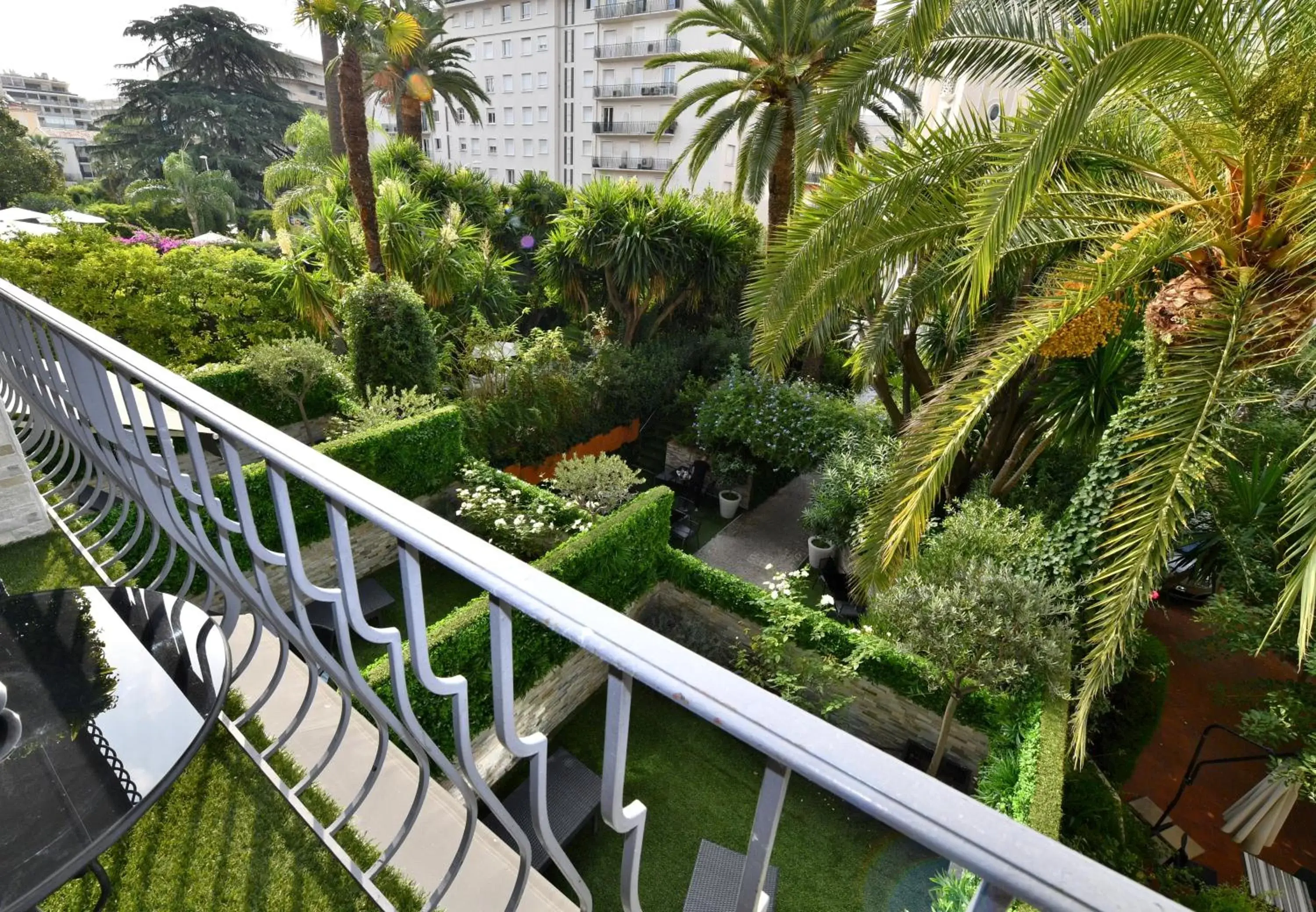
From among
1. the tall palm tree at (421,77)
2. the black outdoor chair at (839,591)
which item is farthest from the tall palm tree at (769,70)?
the tall palm tree at (421,77)

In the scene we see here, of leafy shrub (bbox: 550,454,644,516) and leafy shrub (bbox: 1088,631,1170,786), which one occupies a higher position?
leafy shrub (bbox: 550,454,644,516)

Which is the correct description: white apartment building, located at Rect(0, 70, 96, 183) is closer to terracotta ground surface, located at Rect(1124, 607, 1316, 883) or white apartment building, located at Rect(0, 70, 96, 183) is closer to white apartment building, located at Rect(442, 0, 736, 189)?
white apartment building, located at Rect(442, 0, 736, 189)

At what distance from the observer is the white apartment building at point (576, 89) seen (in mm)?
32156

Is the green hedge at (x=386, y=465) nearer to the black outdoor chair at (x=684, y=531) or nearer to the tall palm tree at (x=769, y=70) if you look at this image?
the black outdoor chair at (x=684, y=531)

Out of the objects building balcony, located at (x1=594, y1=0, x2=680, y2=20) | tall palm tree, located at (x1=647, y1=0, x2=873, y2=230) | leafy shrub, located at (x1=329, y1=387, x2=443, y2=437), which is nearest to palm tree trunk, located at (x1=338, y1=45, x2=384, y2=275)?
leafy shrub, located at (x1=329, y1=387, x2=443, y2=437)

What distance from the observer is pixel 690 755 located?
20.2 ft

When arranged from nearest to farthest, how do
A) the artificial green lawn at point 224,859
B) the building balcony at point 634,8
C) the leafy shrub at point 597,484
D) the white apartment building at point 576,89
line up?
the artificial green lawn at point 224,859 → the leafy shrub at point 597,484 → the building balcony at point 634,8 → the white apartment building at point 576,89

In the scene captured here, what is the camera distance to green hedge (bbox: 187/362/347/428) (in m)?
9.87

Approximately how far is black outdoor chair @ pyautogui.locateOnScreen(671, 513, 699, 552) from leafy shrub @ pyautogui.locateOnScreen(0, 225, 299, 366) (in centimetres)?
816

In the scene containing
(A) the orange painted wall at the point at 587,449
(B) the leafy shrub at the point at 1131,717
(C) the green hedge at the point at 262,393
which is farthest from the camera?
(A) the orange painted wall at the point at 587,449

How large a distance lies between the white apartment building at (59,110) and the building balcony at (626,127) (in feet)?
202

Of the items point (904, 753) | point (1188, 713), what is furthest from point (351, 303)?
point (1188, 713)

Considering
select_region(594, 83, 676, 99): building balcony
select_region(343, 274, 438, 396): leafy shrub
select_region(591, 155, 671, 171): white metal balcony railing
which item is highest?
select_region(594, 83, 676, 99): building balcony

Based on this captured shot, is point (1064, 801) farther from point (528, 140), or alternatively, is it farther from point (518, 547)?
point (528, 140)
